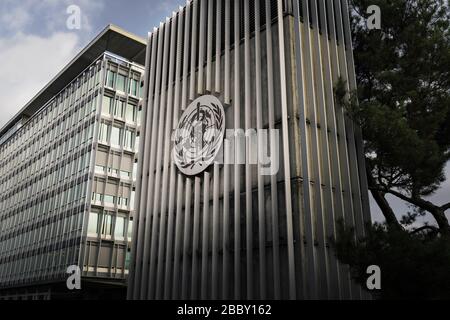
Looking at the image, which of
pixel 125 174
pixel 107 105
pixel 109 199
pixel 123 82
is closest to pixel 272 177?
pixel 109 199

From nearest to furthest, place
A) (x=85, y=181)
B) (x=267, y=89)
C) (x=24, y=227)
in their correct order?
(x=267, y=89), (x=85, y=181), (x=24, y=227)

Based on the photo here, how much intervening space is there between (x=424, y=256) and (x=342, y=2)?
1265 cm

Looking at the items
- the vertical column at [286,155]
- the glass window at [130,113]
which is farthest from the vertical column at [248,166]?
the glass window at [130,113]

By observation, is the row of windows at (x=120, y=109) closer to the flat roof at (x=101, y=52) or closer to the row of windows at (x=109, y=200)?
the flat roof at (x=101, y=52)

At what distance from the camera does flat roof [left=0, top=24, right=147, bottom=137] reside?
1667 inches

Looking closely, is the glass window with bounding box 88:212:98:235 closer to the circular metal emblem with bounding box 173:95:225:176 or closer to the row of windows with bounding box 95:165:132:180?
the row of windows with bounding box 95:165:132:180

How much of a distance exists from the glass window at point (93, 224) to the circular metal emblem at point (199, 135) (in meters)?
20.1

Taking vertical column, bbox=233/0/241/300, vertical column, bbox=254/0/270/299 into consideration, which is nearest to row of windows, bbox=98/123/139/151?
vertical column, bbox=233/0/241/300

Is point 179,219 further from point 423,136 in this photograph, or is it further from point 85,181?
point 85,181

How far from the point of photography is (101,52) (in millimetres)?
44875

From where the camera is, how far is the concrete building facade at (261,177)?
15492 millimetres

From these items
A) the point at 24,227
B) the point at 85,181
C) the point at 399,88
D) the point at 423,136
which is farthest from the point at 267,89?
the point at 24,227

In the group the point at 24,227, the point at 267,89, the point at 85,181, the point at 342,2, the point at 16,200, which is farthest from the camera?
the point at 16,200
